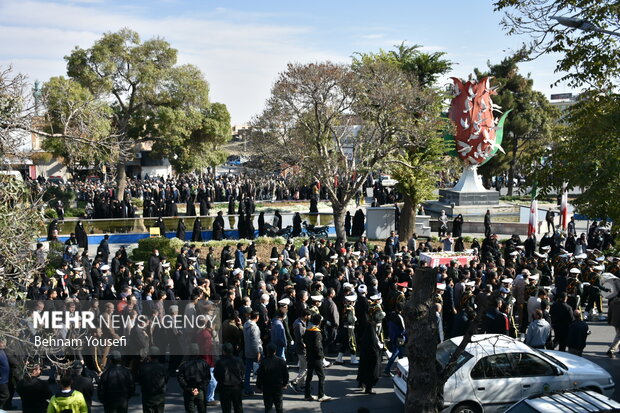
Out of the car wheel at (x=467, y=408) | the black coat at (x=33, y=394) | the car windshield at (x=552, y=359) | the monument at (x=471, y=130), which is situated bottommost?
the car wheel at (x=467, y=408)

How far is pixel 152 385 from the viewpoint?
8.43m

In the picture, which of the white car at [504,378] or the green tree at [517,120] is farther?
the green tree at [517,120]

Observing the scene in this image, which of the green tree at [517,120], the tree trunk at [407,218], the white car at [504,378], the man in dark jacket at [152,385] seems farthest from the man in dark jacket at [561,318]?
the green tree at [517,120]

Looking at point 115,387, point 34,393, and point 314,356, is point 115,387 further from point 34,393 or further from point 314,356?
point 314,356

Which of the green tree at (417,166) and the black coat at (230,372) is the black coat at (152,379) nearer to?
the black coat at (230,372)

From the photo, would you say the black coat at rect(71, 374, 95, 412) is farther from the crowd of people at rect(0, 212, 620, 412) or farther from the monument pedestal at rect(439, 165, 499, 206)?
the monument pedestal at rect(439, 165, 499, 206)

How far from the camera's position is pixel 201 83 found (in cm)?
3425

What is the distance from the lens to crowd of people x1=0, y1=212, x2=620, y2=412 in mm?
8641

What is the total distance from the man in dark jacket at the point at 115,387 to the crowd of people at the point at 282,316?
0.01 m

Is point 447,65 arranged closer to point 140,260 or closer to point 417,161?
point 417,161

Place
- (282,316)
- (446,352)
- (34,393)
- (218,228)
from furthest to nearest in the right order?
(218,228)
(282,316)
(446,352)
(34,393)

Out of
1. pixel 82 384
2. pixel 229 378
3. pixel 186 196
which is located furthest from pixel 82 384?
pixel 186 196

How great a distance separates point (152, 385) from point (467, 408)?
4253 mm

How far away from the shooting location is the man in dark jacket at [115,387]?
838 centimetres
